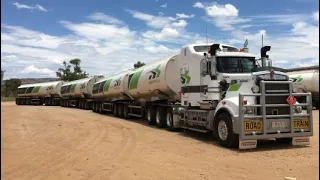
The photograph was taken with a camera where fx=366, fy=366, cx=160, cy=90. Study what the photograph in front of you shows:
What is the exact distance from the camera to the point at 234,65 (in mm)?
12016

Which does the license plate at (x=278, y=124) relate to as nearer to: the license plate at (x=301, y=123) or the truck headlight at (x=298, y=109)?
the license plate at (x=301, y=123)

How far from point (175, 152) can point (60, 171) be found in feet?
11.6

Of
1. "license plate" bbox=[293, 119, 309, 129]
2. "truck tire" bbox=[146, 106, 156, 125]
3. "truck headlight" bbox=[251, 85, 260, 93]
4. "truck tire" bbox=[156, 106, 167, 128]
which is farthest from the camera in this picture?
"truck tire" bbox=[146, 106, 156, 125]

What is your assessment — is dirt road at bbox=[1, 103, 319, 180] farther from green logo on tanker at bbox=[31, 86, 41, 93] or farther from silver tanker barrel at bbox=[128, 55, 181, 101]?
green logo on tanker at bbox=[31, 86, 41, 93]

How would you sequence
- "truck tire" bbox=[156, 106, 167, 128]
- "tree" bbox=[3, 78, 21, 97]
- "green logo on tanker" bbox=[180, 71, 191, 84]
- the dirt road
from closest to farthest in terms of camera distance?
the dirt road, "green logo on tanker" bbox=[180, 71, 191, 84], "truck tire" bbox=[156, 106, 167, 128], "tree" bbox=[3, 78, 21, 97]

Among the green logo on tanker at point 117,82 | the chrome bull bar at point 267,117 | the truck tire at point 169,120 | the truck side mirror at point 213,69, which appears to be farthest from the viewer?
the green logo on tanker at point 117,82

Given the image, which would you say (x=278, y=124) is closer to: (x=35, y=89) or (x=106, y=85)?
(x=106, y=85)

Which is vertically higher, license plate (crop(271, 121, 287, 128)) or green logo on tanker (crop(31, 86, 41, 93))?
green logo on tanker (crop(31, 86, 41, 93))

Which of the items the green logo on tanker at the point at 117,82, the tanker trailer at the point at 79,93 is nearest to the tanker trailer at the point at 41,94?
the tanker trailer at the point at 79,93

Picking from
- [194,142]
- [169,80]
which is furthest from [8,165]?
[169,80]

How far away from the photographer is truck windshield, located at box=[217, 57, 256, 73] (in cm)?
1188

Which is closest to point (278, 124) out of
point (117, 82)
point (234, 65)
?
point (234, 65)

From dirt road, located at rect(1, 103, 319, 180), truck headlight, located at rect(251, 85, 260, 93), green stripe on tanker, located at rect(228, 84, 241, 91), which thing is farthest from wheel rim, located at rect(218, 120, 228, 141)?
truck headlight, located at rect(251, 85, 260, 93)

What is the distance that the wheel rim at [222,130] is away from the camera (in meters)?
10.8
